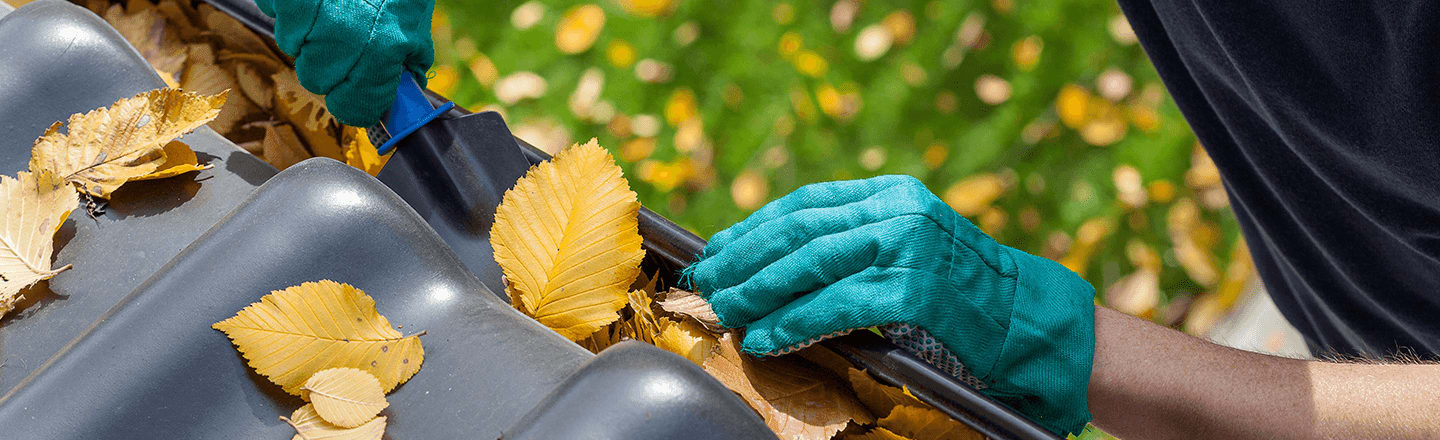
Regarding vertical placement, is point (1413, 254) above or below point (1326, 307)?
above

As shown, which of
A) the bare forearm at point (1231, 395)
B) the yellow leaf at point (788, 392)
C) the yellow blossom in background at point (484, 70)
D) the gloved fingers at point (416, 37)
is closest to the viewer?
the yellow leaf at point (788, 392)

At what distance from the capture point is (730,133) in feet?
7.56

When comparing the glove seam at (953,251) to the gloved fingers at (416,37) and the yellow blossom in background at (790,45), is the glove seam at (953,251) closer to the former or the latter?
the gloved fingers at (416,37)

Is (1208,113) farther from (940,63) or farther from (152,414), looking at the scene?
→ (152,414)

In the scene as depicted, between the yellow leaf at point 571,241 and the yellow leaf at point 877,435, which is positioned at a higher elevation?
the yellow leaf at point 571,241

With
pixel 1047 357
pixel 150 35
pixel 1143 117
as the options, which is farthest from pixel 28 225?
pixel 1143 117

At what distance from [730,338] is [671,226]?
0.48 feet

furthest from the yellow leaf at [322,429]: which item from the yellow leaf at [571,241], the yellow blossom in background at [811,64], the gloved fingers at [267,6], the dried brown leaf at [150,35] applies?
the yellow blossom in background at [811,64]

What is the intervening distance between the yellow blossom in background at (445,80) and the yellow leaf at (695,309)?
1554 millimetres

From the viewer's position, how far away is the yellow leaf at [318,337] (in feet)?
2.66

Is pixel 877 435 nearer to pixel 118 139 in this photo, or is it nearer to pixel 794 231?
pixel 794 231

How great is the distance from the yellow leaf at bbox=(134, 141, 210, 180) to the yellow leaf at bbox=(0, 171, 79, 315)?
3.5 inches

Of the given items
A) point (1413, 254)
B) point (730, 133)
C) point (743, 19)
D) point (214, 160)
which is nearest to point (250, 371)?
point (214, 160)

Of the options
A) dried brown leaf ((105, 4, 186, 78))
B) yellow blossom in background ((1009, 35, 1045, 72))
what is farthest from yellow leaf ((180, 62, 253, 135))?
yellow blossom in background ((1009, 35, 1045, 72))
